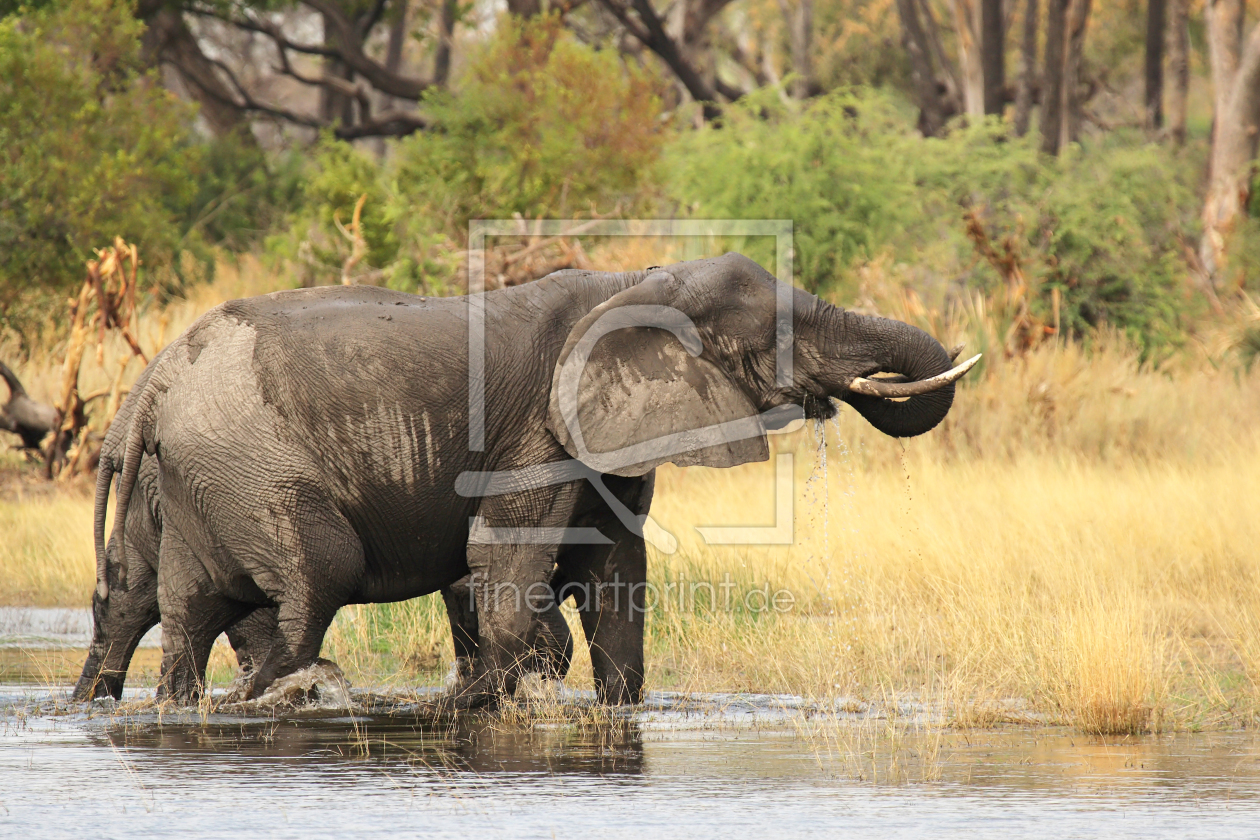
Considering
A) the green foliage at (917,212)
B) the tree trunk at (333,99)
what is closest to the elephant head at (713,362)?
the green foliage at (917,212)

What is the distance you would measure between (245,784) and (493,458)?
2042mm

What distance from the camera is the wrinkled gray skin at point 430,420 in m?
7.43

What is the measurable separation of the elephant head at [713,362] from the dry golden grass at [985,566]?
78 cm

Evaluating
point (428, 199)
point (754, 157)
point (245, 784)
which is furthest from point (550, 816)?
point (428, 199)

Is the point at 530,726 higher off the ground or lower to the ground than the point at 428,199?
lower

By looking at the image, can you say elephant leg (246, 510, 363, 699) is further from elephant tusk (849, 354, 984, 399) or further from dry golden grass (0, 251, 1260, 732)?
elephant tusk (849, 354, 984, 399)

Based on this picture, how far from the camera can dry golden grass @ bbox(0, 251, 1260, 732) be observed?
7695mm

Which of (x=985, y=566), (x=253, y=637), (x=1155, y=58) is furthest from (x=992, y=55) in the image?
(x=253, y=637)

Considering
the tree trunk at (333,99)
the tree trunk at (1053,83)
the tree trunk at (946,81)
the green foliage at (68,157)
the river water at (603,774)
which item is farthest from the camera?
the tree trunk at (333,99)

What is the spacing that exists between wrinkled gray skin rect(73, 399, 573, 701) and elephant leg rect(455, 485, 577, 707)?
0.24m

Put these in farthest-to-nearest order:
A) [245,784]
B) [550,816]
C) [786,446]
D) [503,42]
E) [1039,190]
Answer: [503,42], [1039,190], [786,446], [245,784], [550,816]

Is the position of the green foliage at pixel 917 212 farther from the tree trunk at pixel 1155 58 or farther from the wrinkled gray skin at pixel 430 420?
the wrinkled gray skin at pixel 430 420

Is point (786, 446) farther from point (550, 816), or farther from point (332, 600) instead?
point (550, 816)

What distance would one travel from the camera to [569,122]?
2575 cm
